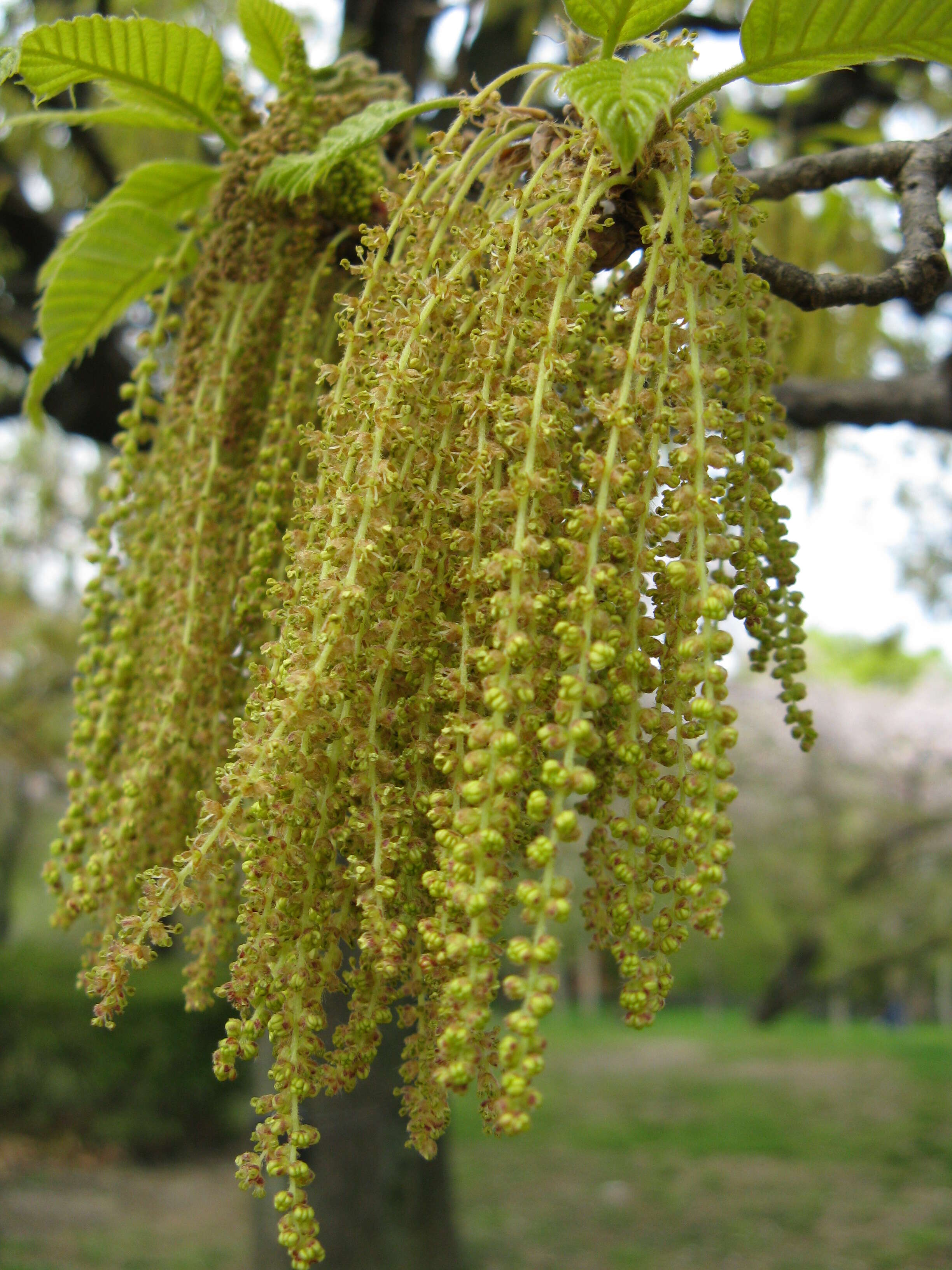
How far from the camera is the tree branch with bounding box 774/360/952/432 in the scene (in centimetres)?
266

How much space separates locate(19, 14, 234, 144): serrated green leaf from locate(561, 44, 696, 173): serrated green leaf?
60cm

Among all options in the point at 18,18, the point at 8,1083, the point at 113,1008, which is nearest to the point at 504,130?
the point at 113,1008

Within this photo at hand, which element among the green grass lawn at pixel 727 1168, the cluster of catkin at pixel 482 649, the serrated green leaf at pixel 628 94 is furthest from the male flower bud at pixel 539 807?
the green grass lawn at pixel 727 1168

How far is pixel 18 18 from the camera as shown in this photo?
13.0 feet

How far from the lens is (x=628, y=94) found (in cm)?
90

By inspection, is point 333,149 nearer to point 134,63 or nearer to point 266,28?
point 134,63

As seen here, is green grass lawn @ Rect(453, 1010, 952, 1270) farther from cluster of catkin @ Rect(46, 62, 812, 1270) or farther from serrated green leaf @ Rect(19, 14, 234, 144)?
serrated green leaf @ Rect(19, 14, 234, 144)

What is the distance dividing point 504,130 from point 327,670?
0.74 m

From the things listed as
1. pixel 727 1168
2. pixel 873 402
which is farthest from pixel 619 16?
pixel 727 1168

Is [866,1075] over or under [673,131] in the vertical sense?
under

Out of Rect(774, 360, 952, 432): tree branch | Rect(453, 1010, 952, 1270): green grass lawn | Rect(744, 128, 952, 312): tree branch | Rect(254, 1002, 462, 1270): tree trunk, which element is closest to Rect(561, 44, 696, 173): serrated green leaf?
Rect(744, 128, 952, 312): tree branch

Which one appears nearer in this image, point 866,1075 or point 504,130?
point 504,130

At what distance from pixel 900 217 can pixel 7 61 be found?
1112mm

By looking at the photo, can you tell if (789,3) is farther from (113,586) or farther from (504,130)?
(113,586)
